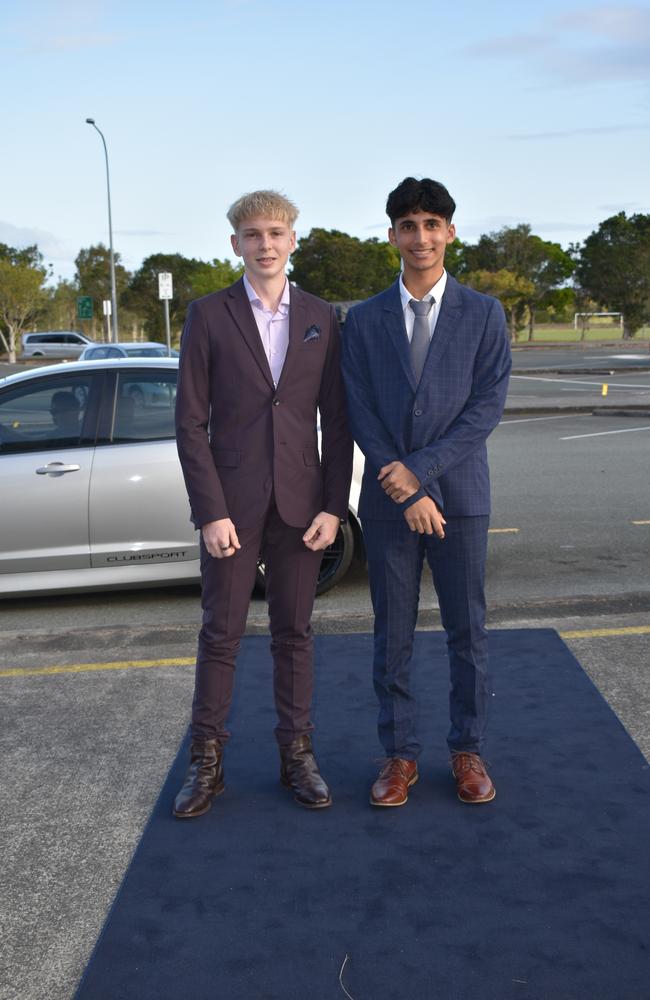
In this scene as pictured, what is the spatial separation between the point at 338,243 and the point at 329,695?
241ft

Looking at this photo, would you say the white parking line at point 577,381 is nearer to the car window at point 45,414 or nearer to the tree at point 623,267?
the car window at point 45,414

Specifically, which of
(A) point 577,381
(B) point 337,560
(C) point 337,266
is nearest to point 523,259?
(C) point 337,266

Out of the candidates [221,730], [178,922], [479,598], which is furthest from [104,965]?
[479,598]

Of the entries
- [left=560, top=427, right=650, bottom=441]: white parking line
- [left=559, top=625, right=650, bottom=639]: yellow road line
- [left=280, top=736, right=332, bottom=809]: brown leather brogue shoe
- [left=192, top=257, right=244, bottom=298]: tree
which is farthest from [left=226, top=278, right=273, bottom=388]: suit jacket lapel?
[left=192, top=257, right=244, bottom=298]: tree

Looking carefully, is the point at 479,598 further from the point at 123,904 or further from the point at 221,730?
the point at 123,904

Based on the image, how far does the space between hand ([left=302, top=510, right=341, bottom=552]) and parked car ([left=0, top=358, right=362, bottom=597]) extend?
2513mm

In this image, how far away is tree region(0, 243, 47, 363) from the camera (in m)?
58.7

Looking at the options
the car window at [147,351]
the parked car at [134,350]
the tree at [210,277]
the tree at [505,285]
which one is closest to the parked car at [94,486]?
the parked car at [134,350]

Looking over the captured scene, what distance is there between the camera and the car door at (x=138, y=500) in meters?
6.20

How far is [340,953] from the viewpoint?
111 inches

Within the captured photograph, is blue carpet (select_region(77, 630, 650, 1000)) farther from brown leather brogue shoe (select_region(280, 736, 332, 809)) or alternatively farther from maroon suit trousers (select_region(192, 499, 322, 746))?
maroon suit trousers (select_region(192, 499, 322, 746))

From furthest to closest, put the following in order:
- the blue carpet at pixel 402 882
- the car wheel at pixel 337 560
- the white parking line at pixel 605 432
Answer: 1. the white parking line at pixel 605 432
2. the car wheel at pixel 337 560
3. the blue carpet at pixel 402 882

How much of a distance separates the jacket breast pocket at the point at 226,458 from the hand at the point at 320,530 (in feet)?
1.06

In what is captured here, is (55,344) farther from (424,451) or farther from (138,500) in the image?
(424,451)
